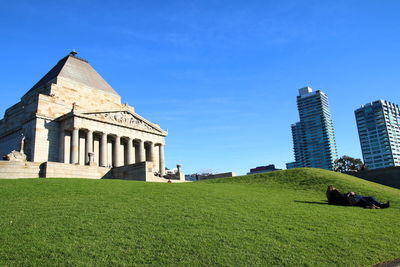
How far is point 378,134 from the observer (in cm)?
15888

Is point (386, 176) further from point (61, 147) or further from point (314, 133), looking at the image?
point (314, 133)

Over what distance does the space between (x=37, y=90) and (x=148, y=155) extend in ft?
65.8

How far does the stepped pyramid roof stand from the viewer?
51691 millimetres

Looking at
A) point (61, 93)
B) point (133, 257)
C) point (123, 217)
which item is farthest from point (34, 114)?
point (133, 257)

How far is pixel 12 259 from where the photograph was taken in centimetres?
696

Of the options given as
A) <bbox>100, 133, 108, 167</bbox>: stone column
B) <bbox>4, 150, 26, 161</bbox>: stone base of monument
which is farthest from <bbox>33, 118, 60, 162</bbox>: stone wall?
<bbox>4, 150, 26, 161</bbox>: stone base of monument

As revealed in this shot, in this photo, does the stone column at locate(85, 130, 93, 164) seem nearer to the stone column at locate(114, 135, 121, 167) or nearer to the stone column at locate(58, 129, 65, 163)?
the stone column at locate(58, 129, 65, 163)

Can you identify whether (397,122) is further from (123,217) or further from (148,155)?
(123,217)

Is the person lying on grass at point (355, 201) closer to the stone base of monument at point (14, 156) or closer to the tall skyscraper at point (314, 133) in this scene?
the stone base of monument at point (14, 156)

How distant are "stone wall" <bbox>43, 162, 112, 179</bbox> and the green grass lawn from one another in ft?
35.4

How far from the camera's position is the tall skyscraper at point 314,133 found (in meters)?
172

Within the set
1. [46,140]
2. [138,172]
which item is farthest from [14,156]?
[46,140]

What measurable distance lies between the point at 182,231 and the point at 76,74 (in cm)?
5066

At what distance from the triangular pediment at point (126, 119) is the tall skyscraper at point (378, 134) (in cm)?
13749
